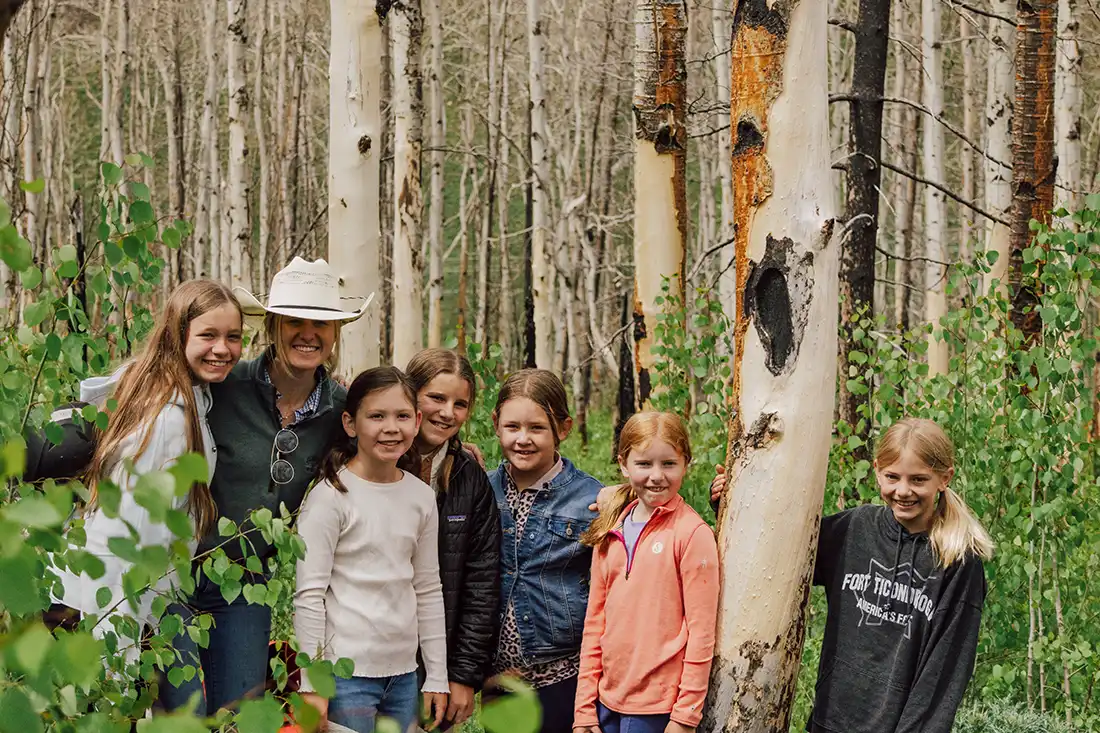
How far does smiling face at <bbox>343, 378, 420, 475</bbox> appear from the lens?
3.10m

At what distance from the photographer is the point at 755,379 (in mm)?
3076

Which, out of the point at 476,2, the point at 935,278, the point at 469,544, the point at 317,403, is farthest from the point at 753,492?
the point at 476,2

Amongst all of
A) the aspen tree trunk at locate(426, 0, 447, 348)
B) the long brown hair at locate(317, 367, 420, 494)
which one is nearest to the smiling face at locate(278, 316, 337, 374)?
the long brown hair at locate(317, 367, 420, 494)

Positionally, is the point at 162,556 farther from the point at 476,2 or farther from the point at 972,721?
the point at 476,2

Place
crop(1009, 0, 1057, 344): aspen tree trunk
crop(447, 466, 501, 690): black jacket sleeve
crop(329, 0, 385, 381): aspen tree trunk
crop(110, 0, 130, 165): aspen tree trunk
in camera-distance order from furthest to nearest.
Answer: crop(110, 0, 130, 165): aspen tree trunk, crop(1009, 0, 1057, 344): aspen tree trunk, crop(329, 0, 385, 381): aspen tree trunk, crop(447, 466, 501, 690): black jacket sleeve

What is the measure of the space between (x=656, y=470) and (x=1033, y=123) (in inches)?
174

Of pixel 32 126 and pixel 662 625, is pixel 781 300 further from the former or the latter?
pixel 32 126

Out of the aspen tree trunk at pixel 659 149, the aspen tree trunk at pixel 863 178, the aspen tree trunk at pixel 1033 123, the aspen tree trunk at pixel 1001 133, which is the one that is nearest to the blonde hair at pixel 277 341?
the aspen tree trunk at pixel 659 149

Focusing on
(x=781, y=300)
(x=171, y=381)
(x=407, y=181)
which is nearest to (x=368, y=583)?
(x=171, y=381)

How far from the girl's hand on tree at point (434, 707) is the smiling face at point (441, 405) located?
2.30ft

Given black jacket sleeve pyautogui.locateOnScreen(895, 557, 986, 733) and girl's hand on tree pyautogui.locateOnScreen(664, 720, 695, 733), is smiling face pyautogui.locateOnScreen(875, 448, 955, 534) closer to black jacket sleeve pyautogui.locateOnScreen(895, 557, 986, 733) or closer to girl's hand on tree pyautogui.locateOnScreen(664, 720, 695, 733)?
black jacket sleeve pyautogui.locateOnScreen(895, 557, 986, 733)

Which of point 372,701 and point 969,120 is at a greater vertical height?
point 969,120

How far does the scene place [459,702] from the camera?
3271mm

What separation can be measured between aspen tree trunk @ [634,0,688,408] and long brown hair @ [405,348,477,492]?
2.15 m
